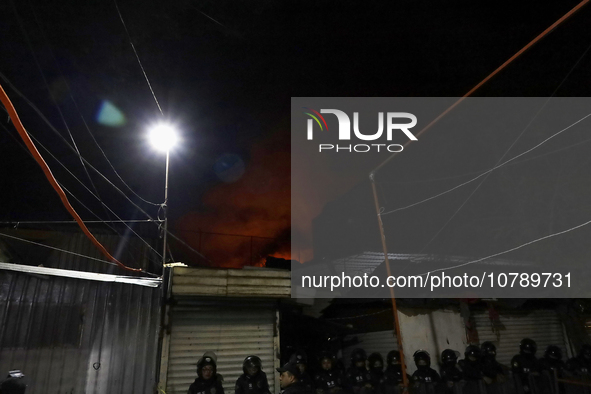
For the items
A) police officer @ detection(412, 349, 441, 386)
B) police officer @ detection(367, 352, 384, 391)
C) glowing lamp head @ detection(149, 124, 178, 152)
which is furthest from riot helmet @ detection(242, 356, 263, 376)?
glowing lamp head @ detection(149, 124, 178, 152)

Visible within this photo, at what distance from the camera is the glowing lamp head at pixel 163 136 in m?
10.1

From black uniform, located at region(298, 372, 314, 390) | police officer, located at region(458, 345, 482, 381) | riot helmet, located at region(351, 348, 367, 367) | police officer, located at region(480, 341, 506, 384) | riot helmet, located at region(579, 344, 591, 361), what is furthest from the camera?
riot helmet, located at region(579, 344, 591, 361)

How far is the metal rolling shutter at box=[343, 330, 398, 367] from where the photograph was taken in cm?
1261

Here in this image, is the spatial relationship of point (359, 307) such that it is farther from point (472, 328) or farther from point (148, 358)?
point (148, 358)

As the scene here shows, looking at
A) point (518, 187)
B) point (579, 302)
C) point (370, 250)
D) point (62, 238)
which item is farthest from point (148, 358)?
point (579, 302)

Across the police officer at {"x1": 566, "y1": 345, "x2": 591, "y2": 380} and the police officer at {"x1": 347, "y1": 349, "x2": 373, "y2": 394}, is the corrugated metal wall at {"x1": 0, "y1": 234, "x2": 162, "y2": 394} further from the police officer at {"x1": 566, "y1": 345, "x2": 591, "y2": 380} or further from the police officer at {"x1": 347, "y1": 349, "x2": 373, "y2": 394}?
the police officer at {"x1": 566, "y1": 345, "x2": 591, "y2": 380}

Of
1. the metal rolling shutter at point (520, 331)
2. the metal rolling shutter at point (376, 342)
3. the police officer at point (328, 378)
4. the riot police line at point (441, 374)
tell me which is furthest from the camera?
the metal rolling shutter at point (520, 331)

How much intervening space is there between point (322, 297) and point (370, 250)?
390 centimetres

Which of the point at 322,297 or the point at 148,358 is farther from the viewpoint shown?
the point at 322,297

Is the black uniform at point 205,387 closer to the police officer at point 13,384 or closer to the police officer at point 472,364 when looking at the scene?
the police officer at point 13,384

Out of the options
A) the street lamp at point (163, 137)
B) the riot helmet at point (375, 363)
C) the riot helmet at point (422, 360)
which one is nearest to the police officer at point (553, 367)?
the riot helmet at point (422, 360)

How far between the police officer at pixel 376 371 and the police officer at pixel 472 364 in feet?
8.82

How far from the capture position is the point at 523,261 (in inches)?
629

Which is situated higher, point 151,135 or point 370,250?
point 151,135
